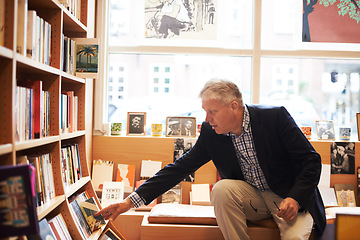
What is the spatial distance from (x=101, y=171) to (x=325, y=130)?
199 cm

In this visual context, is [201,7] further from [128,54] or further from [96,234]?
[96,234]

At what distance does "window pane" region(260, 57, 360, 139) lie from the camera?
307 centimetres

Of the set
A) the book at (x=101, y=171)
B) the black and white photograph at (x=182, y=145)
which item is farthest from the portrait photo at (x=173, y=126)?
the book at (x=101, y=171)

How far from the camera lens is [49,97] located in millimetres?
1749

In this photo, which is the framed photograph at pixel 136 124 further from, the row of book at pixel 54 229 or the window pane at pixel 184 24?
the row of book at pixel 54 229

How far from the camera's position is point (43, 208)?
1541mm

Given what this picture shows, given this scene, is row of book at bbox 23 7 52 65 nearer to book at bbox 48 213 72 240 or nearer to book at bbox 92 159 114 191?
book at bbox 48 213 72 240

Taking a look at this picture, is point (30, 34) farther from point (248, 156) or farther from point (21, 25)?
point (248, 156)

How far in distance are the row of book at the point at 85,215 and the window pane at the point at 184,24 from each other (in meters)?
1.53

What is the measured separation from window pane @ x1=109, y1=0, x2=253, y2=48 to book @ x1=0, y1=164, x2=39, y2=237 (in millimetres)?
2113

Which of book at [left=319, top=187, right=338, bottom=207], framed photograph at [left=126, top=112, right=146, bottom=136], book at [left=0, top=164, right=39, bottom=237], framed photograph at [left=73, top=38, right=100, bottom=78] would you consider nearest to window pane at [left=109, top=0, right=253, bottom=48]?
framed photograph at [left=126, top=112, right=146, bottom=136]

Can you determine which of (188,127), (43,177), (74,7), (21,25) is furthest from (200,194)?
(21,25)

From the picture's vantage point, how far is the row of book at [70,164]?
197 centimetres

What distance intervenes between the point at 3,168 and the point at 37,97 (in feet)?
1.93
